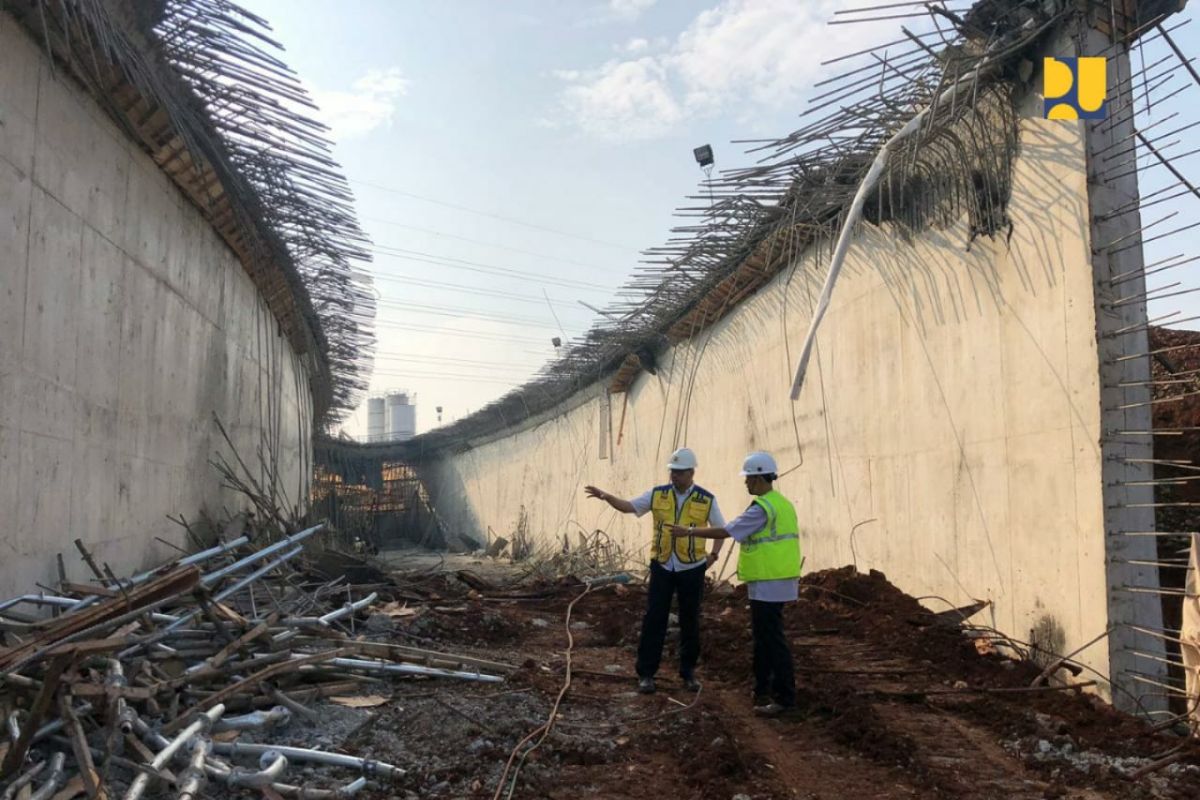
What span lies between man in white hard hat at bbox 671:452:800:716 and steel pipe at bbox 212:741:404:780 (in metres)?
2.36

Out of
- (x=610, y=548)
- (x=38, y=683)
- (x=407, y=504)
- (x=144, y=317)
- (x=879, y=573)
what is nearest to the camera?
(x=38, y=683)

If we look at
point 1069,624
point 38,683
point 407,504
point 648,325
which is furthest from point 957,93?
point 407,504

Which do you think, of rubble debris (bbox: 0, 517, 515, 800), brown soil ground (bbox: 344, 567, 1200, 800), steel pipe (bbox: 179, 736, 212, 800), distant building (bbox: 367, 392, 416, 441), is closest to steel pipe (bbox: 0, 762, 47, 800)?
rubble debris (bbox: 0, 517, 515, 800)

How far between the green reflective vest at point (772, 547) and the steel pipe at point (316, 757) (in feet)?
8.03

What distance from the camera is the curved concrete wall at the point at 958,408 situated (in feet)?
17.6

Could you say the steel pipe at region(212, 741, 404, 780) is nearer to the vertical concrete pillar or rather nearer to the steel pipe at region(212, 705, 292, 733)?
the steel pipe at region(212, 705, 292, 733)

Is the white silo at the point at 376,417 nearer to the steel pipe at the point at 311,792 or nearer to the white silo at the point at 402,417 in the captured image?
the white silo at the point at 402,417

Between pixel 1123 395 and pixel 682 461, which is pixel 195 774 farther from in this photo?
pixel 1123 395

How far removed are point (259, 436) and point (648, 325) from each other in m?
6.07

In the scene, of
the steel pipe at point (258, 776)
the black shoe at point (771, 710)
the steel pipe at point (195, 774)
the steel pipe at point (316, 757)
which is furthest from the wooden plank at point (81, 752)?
the black shoe at point (771, 710)

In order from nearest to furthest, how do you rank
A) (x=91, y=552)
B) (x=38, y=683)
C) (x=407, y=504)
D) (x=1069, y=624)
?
(x=38, y=683), (x=1069, y=624), (x=91, y=552), (x=407, y=504)

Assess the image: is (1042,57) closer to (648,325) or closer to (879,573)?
(879,573)

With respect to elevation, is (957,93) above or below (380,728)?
above

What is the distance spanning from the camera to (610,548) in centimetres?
1645
